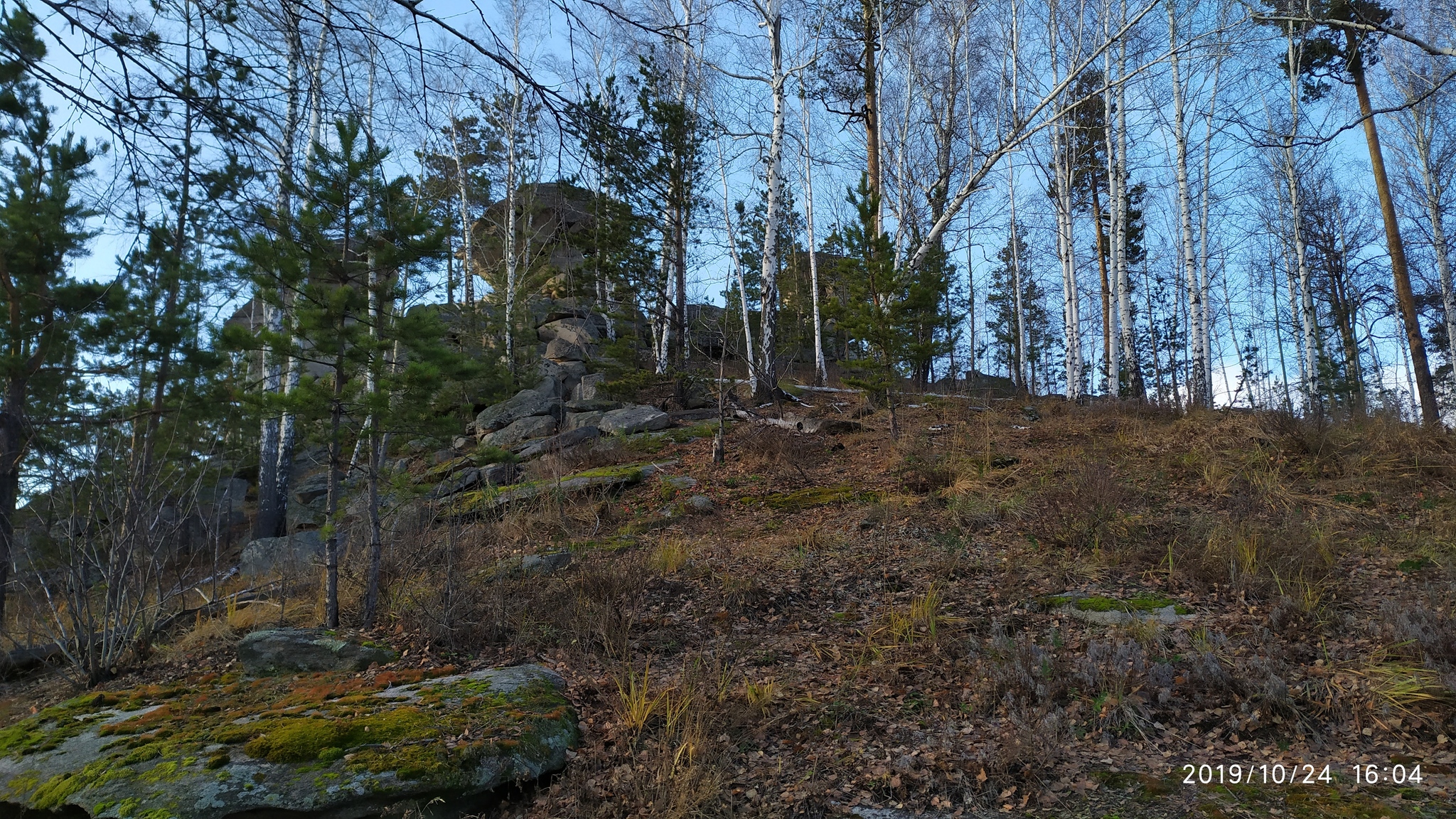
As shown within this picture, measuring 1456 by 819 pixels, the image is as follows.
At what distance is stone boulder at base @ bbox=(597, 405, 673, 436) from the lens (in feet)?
46.2

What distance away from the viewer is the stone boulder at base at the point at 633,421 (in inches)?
555

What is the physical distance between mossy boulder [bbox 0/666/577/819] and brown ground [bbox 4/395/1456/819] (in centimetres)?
30

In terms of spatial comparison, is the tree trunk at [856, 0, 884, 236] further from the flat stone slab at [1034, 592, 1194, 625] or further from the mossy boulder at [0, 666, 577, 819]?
the mossy boulder at [0, 666, 577, 819]

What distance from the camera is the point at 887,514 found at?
772cm

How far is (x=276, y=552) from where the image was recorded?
35.3ft

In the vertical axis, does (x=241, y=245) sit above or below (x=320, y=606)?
above

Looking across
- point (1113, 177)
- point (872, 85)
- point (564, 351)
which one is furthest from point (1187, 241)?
point (564, 351)

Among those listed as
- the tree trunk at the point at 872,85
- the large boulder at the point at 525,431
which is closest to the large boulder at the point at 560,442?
the large boulder at the point at 525,431

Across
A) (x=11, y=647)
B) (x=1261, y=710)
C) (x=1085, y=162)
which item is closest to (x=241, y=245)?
(x=1261, y=710)

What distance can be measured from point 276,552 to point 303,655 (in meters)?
7.36

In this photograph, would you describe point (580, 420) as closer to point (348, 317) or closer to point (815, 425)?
point (815, 425)

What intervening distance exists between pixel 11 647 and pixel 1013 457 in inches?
456

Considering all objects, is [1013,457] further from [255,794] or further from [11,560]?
[11,560]
